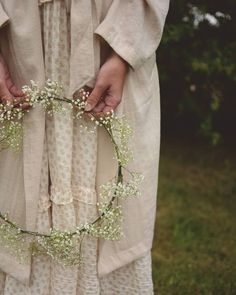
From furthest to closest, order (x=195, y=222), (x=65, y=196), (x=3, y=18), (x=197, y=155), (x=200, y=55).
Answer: (x=197, y=155) < (x=200, y=55) < (x=195, y=222) < (x=65, y=196) < (x=3, y=18)

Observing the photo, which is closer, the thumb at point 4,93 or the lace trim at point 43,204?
the thumb at point 4,93

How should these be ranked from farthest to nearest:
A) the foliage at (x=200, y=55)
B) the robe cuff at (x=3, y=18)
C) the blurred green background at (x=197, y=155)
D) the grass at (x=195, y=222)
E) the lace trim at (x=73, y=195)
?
the foliage at (x=200, y=55) → the blurred green background at (x=197, y=155) → the grass at (x=195, y=222) → the lace trim at (x=73, y=195) → the robe cuff at (x=3, y=18)

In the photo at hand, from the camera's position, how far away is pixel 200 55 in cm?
399

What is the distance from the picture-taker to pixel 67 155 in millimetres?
1798

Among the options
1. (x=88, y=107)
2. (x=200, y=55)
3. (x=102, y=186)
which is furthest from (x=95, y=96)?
(x=200, y=55)

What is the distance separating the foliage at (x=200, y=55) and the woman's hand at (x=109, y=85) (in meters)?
2.16

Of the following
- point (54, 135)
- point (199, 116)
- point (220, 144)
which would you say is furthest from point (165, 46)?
point (54, 135)

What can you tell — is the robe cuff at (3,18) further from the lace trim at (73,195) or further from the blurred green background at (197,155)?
the blurred green background at (197,155)

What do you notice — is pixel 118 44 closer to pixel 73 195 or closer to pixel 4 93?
pixel 4 93

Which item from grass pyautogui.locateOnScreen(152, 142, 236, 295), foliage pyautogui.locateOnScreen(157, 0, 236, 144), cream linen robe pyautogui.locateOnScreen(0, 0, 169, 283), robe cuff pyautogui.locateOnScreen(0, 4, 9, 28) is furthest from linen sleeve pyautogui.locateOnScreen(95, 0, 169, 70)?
foliage pyautogui.locateOnScreen(157, 0, 236, 144)

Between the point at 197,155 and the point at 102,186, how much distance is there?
2.93 m

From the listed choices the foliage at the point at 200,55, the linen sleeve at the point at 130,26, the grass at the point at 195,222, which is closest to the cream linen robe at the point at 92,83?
the linen sleeve at the point at 130,26

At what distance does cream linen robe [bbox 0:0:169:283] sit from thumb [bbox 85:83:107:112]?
0.04 meters

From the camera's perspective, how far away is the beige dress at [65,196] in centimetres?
173
